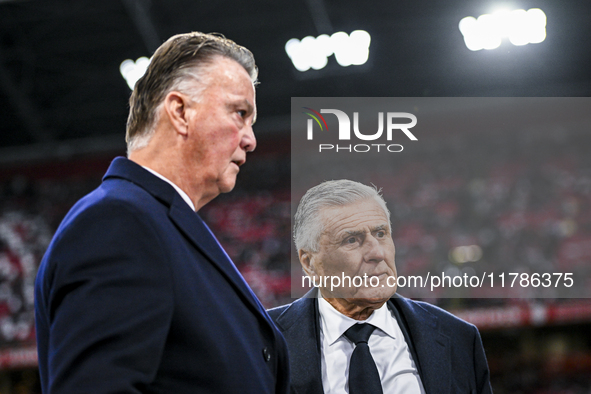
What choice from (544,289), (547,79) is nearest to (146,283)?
(544,289)

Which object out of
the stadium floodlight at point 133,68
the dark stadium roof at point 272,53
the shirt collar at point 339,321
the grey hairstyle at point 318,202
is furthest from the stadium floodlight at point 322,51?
the shirt collar at point 339,321

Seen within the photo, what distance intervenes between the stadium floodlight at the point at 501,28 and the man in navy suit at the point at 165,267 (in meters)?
4.87

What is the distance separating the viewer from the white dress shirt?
1180 mm

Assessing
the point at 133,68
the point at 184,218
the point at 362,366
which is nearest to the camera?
the point at 184,218

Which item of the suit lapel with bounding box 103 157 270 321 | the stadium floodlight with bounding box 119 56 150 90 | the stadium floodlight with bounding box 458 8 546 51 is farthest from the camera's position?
the stadium floodlight with bounding box 119 56 150 90

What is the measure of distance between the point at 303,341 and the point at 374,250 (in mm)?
252

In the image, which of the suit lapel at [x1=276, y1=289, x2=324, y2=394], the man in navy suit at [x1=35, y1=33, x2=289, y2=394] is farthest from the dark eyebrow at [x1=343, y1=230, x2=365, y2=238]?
the man in navy suit at [x1=35, y1=33, x2=289, y2=394]

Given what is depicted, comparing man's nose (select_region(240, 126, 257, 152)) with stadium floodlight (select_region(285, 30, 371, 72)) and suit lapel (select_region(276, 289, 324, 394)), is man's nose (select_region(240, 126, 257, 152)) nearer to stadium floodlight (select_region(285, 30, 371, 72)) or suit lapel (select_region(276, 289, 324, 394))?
suit lapel (select_region(276, 289, 324, 394))

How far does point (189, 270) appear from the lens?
0.82 meters

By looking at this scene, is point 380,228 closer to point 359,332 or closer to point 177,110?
point 359,332

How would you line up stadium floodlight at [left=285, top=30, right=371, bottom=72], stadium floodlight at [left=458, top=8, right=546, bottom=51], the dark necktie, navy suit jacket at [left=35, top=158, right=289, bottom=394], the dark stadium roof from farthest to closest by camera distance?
stadium floodlight at [left=285, top=30, right=371, bottom=72], the dark stadium roof, stadium floodlight at [left=458, top=8, right=546, bottom=51], the dark necktie, navy suit jacket at [left=35, top=158, right=289, bottom=394]

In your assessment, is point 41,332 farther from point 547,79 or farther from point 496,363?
point 496,363

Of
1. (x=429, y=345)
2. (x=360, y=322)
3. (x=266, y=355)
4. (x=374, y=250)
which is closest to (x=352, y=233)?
(x=374, y=250)

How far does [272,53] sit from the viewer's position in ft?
24.7
